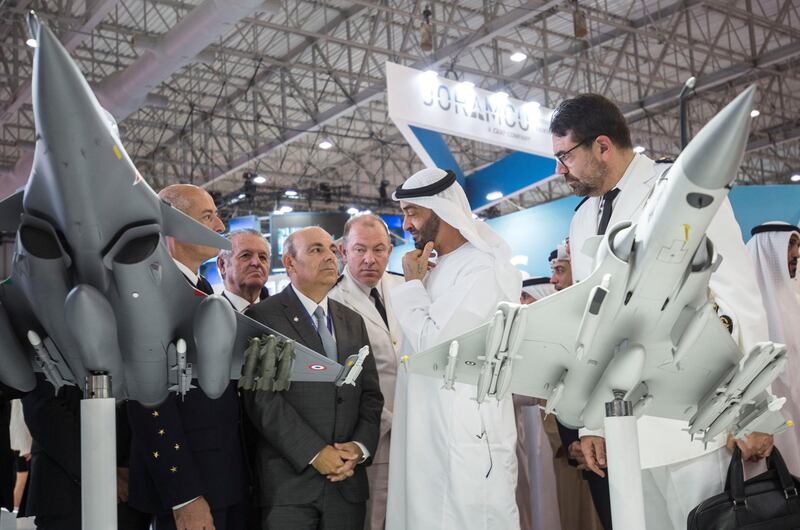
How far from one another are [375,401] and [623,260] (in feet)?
6.58

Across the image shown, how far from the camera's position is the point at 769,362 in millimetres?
2158

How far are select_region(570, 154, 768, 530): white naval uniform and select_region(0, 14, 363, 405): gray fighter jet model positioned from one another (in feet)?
4.21

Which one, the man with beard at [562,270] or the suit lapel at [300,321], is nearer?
the suit lapel at [300,321]

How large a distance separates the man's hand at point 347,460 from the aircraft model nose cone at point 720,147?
2.14 metres

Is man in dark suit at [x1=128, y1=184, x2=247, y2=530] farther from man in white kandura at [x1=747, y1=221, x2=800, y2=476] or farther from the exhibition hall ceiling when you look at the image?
the exhibition hall ceiling

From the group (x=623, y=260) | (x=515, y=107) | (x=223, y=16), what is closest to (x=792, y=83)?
(x=515, y=107)

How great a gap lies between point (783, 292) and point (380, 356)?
2370 mm

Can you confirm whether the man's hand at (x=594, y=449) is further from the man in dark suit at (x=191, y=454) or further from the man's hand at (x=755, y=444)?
the man in dark suit at (x=191, y=454)

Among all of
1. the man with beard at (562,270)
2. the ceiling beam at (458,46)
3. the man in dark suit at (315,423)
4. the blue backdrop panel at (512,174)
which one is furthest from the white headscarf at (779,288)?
the ceiling beam at (458,46)

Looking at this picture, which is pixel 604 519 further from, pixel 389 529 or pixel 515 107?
pixel 515 107

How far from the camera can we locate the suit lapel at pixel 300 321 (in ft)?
12.2

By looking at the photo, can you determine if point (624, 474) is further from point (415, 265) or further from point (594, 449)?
point (415, 265)

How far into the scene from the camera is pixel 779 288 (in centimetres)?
464

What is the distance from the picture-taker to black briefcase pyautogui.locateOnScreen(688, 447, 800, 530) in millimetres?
2549
